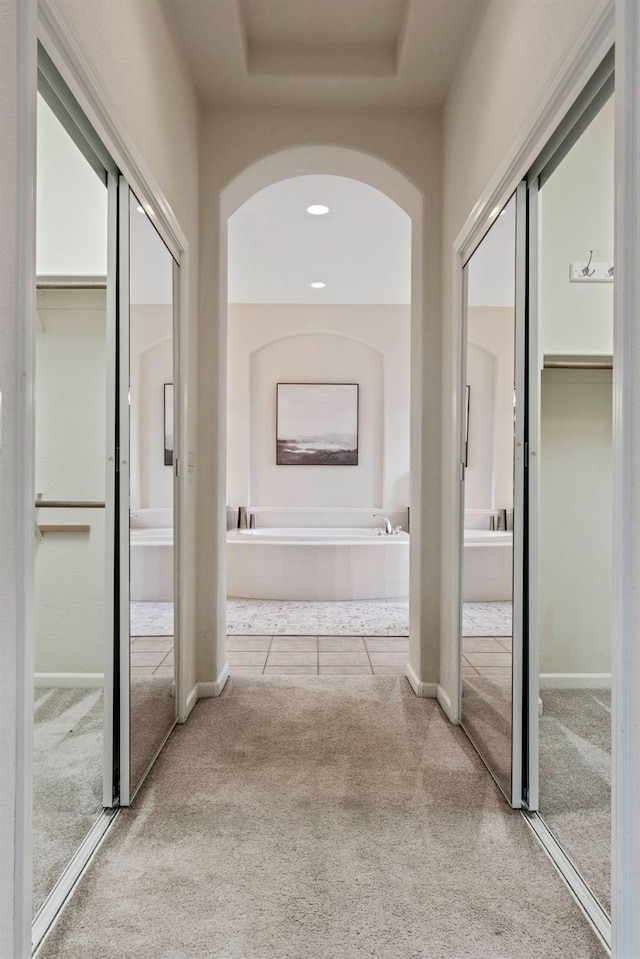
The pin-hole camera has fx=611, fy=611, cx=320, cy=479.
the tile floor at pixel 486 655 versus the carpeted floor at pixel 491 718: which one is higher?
the tile floor at pixel 486 655

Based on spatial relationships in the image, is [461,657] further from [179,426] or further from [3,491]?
[3,491]

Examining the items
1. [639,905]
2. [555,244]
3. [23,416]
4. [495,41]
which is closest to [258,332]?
[495,41]

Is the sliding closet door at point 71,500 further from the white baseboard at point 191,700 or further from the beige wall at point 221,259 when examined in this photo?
the beige wall at point 221,259

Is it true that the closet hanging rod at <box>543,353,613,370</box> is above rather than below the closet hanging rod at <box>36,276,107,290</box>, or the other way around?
below

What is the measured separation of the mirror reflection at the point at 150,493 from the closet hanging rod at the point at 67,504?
0.68 feet

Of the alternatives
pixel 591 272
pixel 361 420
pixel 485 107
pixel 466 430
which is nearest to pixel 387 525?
pixel 361 420

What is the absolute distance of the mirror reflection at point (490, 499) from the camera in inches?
78.7

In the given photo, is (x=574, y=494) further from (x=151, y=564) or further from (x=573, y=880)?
(x=151, y=564)

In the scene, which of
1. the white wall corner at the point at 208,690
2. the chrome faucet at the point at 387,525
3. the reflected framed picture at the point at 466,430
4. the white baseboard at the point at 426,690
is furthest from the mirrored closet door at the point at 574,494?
the chrome faucet at the point at 387,525

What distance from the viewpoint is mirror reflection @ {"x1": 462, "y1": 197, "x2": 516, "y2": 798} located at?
200 cm

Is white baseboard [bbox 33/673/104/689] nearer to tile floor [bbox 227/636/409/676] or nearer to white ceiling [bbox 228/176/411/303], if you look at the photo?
tile floor [bbox 227/636/409/676]

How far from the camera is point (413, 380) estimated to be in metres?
3.09

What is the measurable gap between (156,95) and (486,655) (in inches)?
92.0

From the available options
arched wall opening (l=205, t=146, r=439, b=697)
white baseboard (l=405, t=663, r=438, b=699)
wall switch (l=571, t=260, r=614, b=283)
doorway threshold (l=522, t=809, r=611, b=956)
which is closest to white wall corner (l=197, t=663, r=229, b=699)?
arched wall opening (l=205, t=146, r=439, b=697)
